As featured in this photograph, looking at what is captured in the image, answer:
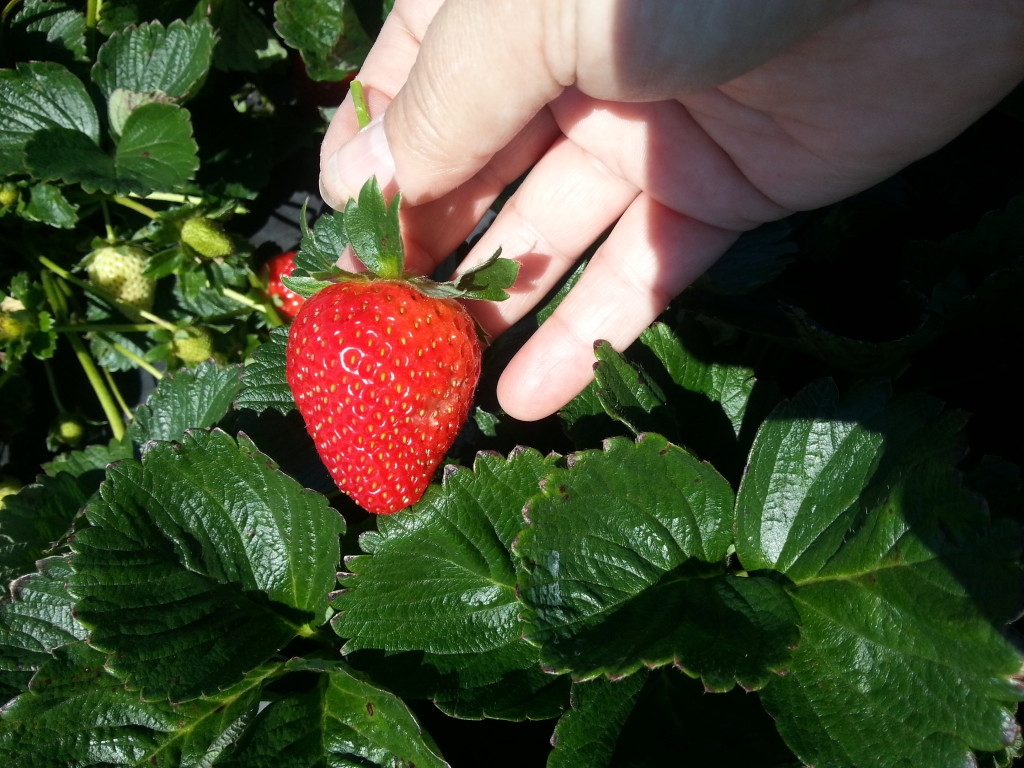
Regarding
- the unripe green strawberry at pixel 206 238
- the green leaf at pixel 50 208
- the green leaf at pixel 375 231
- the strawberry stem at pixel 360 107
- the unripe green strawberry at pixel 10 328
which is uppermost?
the strawberry stem at pixel 360 107

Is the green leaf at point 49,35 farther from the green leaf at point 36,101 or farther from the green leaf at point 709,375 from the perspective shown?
the green leaf at point 709,375

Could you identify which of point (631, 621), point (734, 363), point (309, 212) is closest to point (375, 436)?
point (631, 621)

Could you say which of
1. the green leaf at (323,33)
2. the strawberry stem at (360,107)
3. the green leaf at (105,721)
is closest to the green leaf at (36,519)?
the green leaf at (105,721)

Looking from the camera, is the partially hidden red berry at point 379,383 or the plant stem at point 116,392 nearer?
the partially hidden red berry at point 379,383

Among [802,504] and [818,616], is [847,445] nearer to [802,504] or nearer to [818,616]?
[802,504]

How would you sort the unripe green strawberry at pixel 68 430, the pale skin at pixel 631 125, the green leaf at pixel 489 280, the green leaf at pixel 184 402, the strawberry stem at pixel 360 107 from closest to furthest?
the pale skin at pixel 631 125 → the green leaf at pixel 489 280 → the strawberry stem at pixel 360 107 → the green leaf at pixel 184 402 → the unripe green strawberry at pixel 68 430

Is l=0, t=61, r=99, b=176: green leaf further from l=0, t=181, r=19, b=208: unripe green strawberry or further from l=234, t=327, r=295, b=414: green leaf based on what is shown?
l=234, t=327, r=295, b=414: green leaf

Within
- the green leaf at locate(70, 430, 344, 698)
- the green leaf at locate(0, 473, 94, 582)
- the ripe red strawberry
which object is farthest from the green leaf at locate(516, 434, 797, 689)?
the ripe red strawberry
